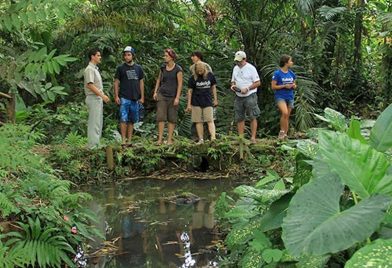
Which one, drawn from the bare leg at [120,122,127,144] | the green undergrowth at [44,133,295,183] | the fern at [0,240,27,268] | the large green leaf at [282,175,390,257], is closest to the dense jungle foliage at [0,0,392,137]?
the bare leg at [120,122,127,144]

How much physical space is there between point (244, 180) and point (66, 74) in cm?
512

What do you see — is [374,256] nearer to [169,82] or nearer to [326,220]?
[326,220]

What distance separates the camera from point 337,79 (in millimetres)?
13297

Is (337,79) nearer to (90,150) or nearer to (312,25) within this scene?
(312,25)

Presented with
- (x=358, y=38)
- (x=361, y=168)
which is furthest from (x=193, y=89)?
(x=361, y=168)

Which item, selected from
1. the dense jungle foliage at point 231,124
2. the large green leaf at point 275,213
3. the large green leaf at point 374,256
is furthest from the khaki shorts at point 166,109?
the large green leaf at point 374,256

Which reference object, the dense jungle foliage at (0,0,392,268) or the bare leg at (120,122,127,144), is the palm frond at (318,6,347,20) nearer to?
the dense jungle foliage at (0,0,392,268)

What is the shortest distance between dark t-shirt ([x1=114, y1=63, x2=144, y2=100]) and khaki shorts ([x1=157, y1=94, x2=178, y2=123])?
366 mm

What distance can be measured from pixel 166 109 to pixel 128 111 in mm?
563

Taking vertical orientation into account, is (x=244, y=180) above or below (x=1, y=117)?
below

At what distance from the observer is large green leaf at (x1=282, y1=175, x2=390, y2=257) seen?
2.55 m

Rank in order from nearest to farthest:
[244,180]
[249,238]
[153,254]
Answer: [249,238]
[153,254]
[244,180]

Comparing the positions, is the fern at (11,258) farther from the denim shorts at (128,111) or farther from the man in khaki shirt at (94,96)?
the denim shorts at (128,111)

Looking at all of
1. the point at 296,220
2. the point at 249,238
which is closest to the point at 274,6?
the point at 249,238
